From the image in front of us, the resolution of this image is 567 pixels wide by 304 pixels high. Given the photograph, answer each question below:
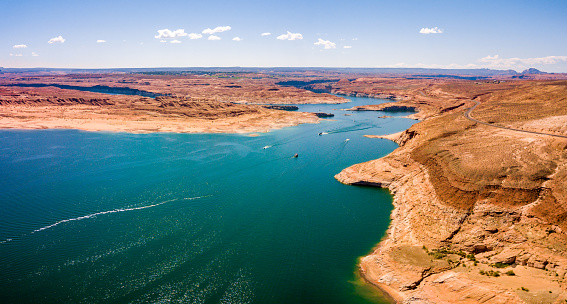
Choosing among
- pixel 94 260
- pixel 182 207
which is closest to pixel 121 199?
pixel 182 207

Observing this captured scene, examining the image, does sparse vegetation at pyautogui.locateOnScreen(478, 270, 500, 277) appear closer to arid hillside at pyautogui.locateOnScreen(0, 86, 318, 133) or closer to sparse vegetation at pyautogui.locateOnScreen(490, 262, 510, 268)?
sparse vegetation at pyautogui.locateOnScreen(490, 262, 510, 268)

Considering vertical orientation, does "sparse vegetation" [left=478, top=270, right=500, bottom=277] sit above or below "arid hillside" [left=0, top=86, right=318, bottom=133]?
below

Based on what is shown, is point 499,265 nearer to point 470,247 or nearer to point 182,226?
point 470,247

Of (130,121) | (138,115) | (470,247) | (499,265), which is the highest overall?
(138,115)

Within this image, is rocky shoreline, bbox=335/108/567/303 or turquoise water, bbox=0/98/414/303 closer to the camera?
rocky shoreline, bbox=335/108/567/303

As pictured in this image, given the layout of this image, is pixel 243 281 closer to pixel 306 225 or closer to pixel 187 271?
pixel 187 271

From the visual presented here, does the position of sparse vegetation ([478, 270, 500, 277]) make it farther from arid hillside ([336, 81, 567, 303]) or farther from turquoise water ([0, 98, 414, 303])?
turquoise water ([0, 98, 414, 303])

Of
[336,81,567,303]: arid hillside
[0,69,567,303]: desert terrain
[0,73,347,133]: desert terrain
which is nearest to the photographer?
[336,81,567,303]: arid hillside

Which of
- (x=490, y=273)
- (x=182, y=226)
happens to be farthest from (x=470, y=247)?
(x=182, y=226)

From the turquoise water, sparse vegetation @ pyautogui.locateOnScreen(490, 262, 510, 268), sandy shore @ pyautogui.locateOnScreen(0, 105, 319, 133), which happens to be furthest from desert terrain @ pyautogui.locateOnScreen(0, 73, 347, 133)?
sparse vegetation @ pyautogui.locateOnScreen(490, 262, 510, 268)

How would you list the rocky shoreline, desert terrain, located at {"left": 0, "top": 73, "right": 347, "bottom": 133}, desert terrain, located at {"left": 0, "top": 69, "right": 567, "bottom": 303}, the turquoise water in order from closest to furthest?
the rocky shoreline
desert terrain, located at {"left": 0, "top": 69, "right": 567, "bottom": 303}
the turquoise water
desert terrain, located at {"left": 0, "top": 73, "right": 347, "bottom": 133}
